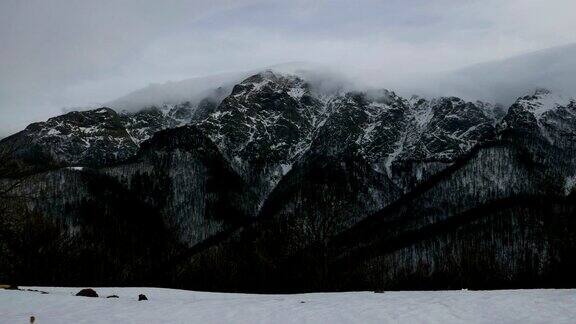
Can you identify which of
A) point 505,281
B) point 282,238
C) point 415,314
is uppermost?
point 415,314

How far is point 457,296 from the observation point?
87.4 feet

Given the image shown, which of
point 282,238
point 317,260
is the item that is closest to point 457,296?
point 317,260

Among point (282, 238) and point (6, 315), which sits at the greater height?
point (6, 315)

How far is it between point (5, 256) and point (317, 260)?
130 ft

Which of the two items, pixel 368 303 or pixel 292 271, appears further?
pixel 292 271

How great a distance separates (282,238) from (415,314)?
66141mm

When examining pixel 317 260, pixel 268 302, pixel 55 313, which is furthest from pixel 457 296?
pixel 317 260

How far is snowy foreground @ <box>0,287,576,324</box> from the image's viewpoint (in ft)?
74.0

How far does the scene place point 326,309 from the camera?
979 inches

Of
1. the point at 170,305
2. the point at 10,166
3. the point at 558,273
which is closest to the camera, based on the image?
the point at 170,305

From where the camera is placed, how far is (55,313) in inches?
981

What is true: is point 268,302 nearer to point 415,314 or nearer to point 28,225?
point 415,314

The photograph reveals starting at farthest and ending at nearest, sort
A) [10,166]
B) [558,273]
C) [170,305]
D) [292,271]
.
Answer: [292,271] → [558,273] → [10,166] → [170,305]

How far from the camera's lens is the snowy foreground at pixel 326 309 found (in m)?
22.5
